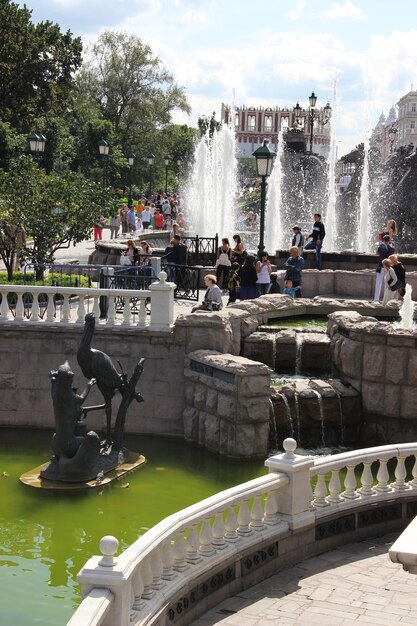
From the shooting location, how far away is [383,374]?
16.0m

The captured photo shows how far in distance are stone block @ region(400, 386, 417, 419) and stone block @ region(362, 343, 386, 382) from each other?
407mm

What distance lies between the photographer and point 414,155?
40250 mm

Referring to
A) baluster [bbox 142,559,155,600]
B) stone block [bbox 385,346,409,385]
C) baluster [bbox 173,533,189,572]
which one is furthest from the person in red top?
baluster [bbox 142,559,155,600]

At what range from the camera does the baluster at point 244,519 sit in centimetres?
948

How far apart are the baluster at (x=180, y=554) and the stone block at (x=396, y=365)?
7.90 meters

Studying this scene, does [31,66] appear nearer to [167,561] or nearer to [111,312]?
[111,312]

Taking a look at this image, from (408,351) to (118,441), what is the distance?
Answer: 4496mm

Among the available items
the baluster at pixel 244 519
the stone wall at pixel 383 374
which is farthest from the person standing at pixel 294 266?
the baluster at pixel 244 519

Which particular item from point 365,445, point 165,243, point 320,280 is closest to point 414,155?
point 165,243

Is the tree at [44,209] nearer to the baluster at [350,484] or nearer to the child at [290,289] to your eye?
the child at [290,289]

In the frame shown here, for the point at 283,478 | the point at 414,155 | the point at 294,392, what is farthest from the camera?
the point at 414,155

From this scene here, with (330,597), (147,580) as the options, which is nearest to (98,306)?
(330,597)

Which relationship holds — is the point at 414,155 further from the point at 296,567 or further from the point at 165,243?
the point at 296,567

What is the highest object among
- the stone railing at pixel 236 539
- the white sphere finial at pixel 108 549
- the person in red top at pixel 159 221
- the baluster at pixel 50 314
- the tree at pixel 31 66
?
the tree at pixel 31 66
